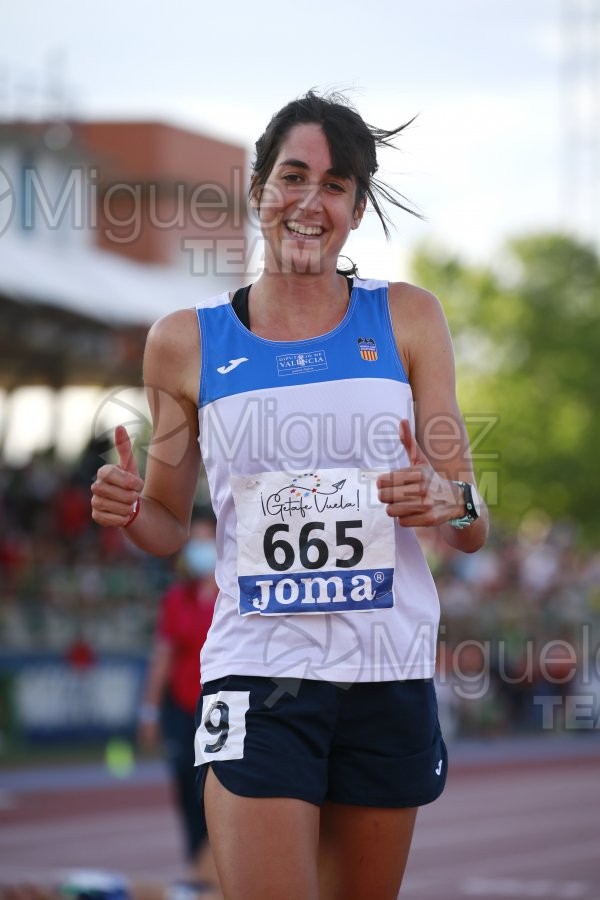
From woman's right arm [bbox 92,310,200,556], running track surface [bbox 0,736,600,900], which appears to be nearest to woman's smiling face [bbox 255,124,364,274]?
woman's right arm [bbox 92,310,200,556]

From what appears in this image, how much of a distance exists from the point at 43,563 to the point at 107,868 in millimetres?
8160

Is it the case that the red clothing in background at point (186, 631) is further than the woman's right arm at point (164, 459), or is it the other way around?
the red clothing in background at point (186, 631)

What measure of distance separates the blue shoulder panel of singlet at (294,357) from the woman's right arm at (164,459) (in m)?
0.06

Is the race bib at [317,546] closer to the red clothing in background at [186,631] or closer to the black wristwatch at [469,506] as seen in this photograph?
the black wristwatch at [469,506]

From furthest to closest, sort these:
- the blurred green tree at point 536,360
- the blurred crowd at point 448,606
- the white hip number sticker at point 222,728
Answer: the blurred green tree at point 536,360 < the blurred crowd at point 448,606 < the white hip number sticker at point 222,728

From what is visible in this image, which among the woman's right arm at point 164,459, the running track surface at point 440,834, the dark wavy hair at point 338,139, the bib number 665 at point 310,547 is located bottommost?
the running track surface at point 440,834

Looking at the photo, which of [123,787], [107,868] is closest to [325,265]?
[107,868]

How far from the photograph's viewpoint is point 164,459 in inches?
155

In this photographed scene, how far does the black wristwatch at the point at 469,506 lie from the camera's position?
356 centimetres

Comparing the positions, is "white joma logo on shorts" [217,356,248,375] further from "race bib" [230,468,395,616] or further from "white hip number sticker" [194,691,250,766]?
"white hip number sticker" [194,691,250,766]

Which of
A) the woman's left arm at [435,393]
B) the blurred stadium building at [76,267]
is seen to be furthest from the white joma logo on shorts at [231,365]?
the blurred stadium building at [76,267]

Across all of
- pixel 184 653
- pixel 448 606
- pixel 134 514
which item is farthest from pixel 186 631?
pixel 448 606

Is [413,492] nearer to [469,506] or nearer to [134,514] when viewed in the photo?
[469,506]

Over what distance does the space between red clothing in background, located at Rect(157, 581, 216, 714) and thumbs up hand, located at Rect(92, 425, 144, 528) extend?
203 inches
